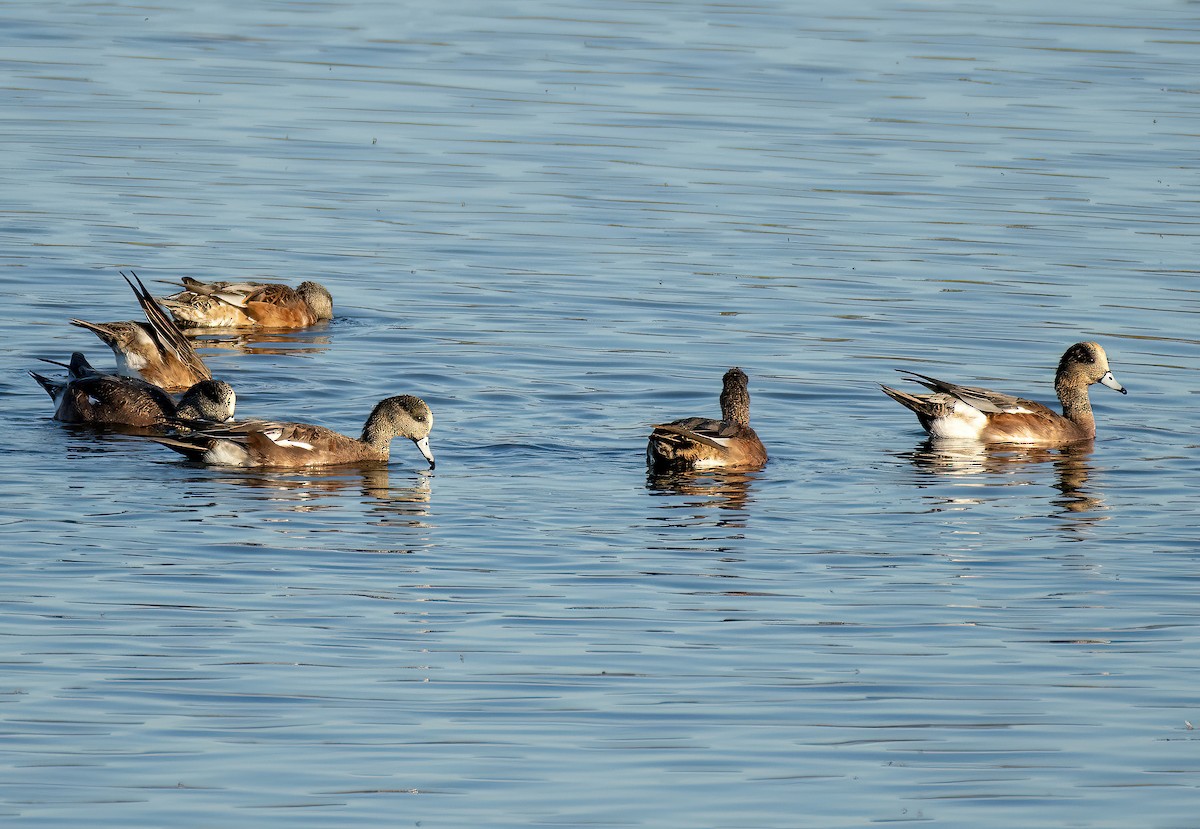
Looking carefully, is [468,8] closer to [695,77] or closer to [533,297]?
[695,77]

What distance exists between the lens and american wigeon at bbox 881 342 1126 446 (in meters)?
14.5

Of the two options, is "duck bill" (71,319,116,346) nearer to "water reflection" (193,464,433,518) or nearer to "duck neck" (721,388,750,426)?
"water reflection" (193,464,433,518)

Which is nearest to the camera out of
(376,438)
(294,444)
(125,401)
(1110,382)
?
(294,444)

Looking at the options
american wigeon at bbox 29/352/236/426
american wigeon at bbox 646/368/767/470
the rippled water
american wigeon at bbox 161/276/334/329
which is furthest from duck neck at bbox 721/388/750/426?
american wigeon at bbox 161/276/334/329

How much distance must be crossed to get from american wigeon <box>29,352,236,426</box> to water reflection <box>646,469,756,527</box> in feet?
9.76

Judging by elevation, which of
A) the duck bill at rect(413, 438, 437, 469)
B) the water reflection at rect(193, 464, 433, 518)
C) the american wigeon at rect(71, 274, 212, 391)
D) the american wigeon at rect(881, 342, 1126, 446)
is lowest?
the water reflection at rect(193, 464, 433, 518)

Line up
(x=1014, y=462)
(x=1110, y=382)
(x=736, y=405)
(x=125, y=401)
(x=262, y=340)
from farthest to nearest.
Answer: (x=262, y=340) < (x=1110, y=382) < (x=1014, y=462) < (x=125, y=401) < (x=736, y=405)

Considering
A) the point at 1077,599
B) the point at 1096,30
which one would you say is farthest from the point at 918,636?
the point at 1096,30

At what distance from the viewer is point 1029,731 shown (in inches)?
334

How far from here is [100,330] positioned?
15.8m

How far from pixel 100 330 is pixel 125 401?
190cm

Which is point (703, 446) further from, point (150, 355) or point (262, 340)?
point (262, 340)

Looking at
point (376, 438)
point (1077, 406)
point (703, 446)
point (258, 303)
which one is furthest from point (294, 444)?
point (1077, 406)

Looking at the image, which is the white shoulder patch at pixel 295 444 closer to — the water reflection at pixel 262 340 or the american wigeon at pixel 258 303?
the water reflection at pixel 262 340
